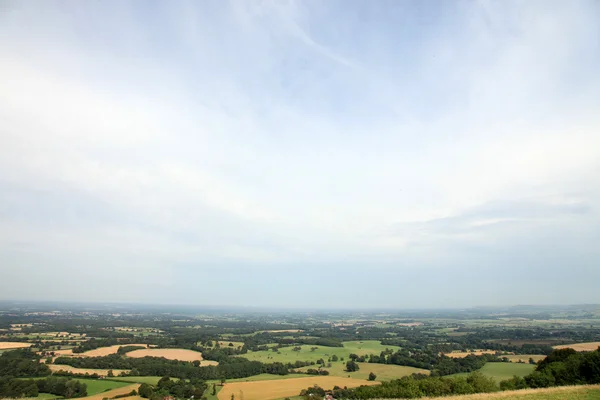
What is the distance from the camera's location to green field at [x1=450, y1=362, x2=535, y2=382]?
5747 centimetres

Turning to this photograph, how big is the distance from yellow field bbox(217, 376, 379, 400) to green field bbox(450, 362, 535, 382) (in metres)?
21.0

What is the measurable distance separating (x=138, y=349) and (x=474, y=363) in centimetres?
8461

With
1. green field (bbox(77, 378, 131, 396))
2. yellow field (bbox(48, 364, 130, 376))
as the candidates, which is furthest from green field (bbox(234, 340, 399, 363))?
green field (bbox(77, 378, 131, 396))

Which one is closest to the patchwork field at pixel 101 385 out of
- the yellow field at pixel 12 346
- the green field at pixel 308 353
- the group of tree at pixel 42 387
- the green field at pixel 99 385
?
the green field at pixel 99 385

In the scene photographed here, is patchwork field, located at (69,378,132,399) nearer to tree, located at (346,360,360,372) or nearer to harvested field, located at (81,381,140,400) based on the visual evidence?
harvested field, located at (81,381,140,400)

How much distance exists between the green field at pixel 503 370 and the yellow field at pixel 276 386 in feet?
69.0

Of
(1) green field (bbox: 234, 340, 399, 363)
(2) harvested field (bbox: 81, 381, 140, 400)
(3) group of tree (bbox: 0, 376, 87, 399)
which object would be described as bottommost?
(1) green field (bbox: 234, 340, 399, 363)

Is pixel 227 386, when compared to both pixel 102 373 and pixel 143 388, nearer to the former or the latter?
pixel 143 388

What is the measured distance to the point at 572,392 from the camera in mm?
24297

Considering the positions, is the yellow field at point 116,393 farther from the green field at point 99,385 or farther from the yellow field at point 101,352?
the yellow field at point 101,352

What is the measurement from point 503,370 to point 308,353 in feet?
165

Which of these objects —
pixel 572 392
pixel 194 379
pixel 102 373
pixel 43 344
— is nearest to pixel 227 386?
pixel 194 379

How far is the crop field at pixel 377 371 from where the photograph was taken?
212 ft

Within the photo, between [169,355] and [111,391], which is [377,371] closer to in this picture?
[111,391]
